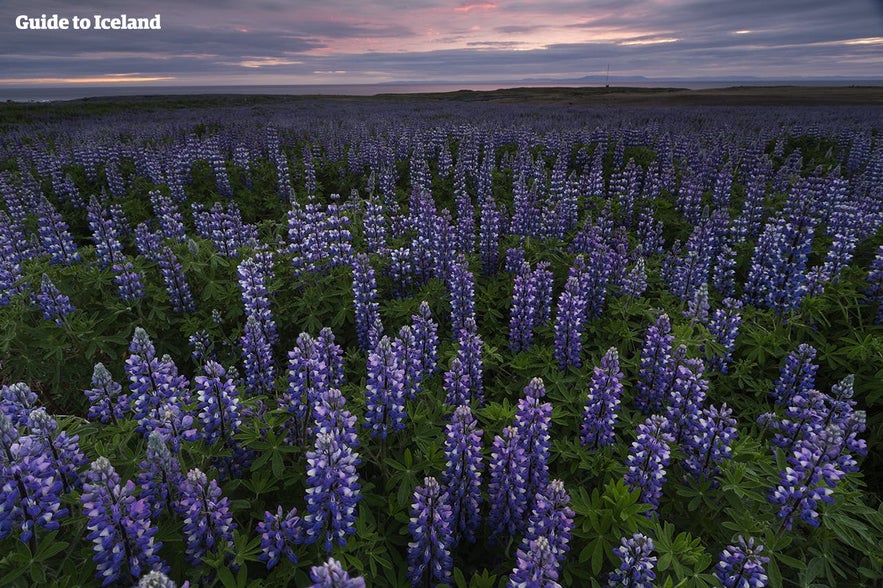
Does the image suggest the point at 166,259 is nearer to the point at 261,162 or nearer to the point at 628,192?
the point at 628,192

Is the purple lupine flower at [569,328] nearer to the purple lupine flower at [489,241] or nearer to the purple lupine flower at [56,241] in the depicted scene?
the purple lupine flower at [489,241]

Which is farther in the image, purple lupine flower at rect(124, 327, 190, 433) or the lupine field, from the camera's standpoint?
purple lupine flower at rect(124, 327, 190, 433)

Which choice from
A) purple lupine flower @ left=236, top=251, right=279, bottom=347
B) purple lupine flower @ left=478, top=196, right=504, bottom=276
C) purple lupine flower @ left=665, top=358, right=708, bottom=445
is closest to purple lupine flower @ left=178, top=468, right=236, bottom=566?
purple lupine flower @ left=236, top=251, right=279, bottom=347

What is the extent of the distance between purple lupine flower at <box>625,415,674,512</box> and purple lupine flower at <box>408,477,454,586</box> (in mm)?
1380

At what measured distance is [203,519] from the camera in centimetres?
291

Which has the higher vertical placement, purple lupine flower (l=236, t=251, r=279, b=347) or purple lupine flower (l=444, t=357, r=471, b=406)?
purple lupine flower (l=236, t=251, r=279, b=347)

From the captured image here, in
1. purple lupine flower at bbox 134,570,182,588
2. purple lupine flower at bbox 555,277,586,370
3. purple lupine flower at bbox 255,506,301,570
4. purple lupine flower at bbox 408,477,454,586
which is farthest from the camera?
purple lupine flower at bbox 555,277,586,370

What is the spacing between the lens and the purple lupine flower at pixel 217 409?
11.8ft

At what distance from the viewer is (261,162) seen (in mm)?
17297

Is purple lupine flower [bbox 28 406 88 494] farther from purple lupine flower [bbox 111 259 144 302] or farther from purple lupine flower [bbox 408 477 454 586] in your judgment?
purple lupine flower [bbox 111 259 144 302]

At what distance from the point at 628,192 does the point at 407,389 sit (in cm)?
875

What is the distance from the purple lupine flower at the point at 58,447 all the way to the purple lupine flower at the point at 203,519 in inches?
34.4

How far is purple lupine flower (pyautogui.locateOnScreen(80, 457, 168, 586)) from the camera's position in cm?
258

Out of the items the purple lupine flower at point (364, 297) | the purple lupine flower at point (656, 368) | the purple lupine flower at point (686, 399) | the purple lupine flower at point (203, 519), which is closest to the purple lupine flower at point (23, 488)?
the purple lupine flower at point (203, 519)
